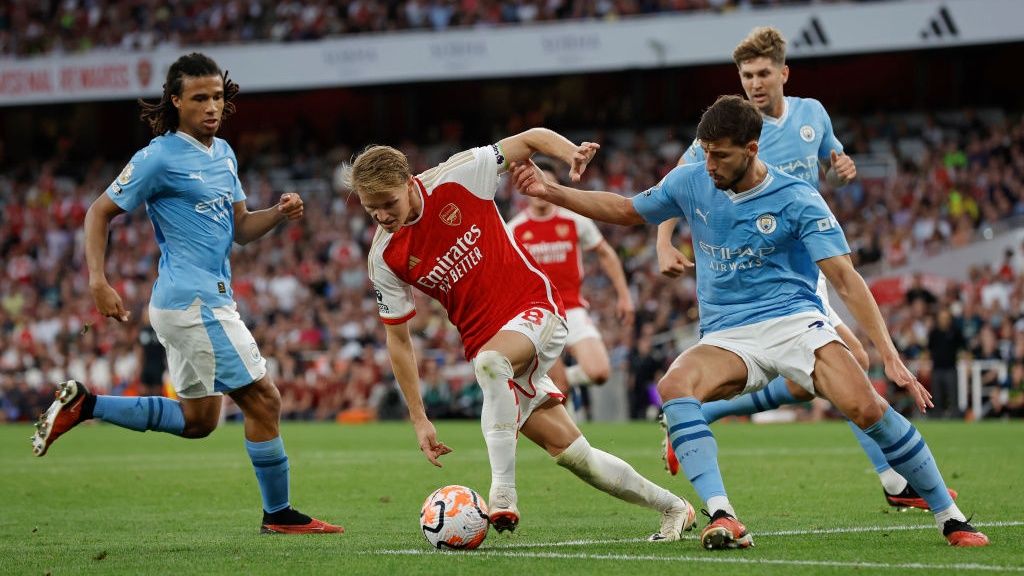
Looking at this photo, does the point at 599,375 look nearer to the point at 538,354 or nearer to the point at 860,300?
the point at 538,354

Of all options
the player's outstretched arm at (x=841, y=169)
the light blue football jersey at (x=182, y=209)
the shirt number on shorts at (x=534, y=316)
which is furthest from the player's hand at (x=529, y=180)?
the player's outstretched arm at (x=841, y=169)


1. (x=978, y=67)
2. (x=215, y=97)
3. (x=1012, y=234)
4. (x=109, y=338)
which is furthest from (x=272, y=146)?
(x=215, y=97)

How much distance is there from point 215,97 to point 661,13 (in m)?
24.5

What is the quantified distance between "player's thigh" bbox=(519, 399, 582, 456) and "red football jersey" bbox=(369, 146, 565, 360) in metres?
0.46

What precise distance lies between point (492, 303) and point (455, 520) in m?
1.13

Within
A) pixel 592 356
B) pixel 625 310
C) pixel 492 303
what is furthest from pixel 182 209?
pixel 592 356

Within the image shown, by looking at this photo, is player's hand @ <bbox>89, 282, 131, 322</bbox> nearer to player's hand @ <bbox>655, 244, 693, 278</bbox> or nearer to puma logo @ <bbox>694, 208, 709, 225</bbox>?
player's hand @ <bbox>655, 244, 693, 278</bbox>

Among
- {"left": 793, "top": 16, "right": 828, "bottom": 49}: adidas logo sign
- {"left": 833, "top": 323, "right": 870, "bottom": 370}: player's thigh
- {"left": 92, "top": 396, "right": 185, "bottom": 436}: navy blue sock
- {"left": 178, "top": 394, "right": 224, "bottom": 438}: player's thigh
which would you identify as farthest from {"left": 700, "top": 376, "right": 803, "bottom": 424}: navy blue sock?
{"left": 793, "top": 16, "right": 828, "bottom": 49}: adidas logo sign

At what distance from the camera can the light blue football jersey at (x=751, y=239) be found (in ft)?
21.1

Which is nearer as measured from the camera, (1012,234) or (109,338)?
(1012,234)

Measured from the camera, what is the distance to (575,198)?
6828mm

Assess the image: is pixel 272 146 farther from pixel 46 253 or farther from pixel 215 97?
pixel 215 97

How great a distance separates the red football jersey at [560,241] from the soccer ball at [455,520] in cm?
641

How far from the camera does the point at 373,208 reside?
6.70 metres
